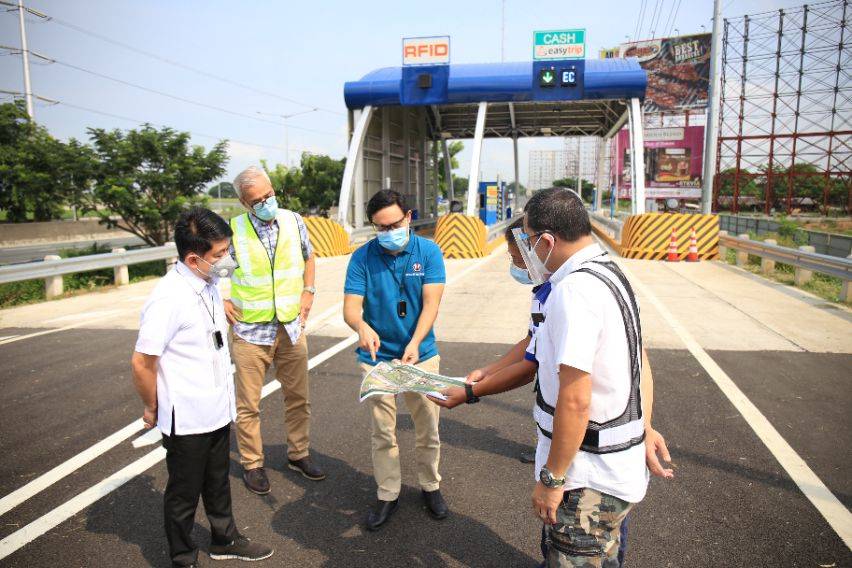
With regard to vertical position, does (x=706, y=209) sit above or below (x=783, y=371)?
above

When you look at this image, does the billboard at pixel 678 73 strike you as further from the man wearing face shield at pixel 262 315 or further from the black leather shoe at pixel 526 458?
the man wearing face shield at pixel 262 315

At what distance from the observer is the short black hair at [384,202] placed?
347cm

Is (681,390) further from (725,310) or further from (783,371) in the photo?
(725,310)

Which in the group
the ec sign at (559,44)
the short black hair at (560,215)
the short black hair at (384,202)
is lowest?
the short black hair at (560,215)

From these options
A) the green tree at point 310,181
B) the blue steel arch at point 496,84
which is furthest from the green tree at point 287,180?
the blue steel arch at point 496,84

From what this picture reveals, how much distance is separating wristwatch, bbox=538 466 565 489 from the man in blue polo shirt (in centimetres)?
150

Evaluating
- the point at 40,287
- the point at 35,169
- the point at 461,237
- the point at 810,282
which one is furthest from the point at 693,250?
the point at 35,169

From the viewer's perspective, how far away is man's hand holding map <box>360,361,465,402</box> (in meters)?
2.67

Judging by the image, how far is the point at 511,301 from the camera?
420 inches

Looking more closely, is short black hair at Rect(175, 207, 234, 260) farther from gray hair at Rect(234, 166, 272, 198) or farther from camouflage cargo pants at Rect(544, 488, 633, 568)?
camouflage cargo pants at Rect(544, 488, 633, 568)

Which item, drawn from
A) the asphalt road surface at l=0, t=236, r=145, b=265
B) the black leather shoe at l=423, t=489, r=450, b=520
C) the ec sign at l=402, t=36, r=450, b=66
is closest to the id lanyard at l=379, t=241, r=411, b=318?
the black leather shoe at l=423, t=489, r=450, b=520

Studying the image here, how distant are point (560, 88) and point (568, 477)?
21516mm

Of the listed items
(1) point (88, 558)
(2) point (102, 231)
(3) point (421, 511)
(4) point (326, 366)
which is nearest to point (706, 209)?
(4) point (326, 366)

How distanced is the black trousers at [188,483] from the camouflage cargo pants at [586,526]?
182 centimetres
